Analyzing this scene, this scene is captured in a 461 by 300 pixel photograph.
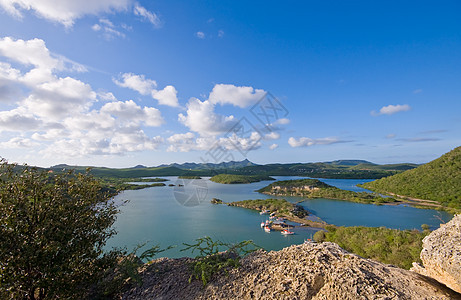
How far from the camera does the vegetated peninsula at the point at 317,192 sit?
6248cm

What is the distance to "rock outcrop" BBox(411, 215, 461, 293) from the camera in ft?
10.6

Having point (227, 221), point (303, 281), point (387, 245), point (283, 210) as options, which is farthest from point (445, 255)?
point (283, 210)

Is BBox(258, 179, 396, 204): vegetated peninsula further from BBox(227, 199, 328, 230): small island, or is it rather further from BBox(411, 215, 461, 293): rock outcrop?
BBox(411, 215, 461, 293): rock outcrop

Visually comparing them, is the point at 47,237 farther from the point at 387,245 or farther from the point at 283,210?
the point at 283,210

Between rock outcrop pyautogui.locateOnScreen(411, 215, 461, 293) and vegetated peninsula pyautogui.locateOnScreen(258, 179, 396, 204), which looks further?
vegetated peninsula pyautogui.locateOnScreen(258, 179, 396, 204)

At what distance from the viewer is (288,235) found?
33250 millimetres

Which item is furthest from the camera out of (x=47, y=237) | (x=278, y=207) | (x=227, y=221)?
(x=278, y=207)

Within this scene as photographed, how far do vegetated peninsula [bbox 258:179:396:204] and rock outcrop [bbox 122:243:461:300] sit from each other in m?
67.8

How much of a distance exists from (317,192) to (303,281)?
76.1 meters

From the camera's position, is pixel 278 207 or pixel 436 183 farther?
pixel 436 183

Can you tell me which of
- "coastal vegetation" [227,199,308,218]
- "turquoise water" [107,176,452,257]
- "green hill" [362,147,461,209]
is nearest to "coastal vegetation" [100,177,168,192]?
"turquoise water" [107,176,452,257]

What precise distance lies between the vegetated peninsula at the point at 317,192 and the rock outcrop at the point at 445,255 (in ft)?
220

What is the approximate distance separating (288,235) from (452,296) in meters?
32.5

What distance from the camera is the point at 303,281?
138 inches
